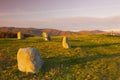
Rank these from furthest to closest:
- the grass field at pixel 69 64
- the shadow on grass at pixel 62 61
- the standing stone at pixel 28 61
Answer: the shadow on grass at pixel 62 61 < the standing stone at pixel 28 61 < the grass field at pixel 69 64

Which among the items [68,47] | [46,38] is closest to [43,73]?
[68,47]

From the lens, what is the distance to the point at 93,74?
36.3 meters

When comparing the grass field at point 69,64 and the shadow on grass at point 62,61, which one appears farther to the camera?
the shadow on grass at point 62,61

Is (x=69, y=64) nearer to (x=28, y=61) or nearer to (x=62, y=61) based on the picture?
(x=62, y=61)

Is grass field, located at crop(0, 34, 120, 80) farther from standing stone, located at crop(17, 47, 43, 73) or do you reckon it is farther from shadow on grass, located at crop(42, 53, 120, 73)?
standing stone, located at crop(17, 47, 43, 73)

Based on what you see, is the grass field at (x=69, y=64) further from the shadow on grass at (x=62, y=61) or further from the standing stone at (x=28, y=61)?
the standing stone at (x=28, y=61)

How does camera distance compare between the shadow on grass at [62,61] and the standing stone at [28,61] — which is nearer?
the standing stone at [28,61]

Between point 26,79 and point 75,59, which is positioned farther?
point 75,59

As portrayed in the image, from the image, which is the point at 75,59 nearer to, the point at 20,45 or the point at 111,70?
the point at 111,70

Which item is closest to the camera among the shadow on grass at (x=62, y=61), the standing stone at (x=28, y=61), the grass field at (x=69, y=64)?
the grass field at (x=69, y=64)

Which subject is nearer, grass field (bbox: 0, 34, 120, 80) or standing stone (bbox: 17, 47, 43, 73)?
grass field (bbox: 0, 34, 120, 80)

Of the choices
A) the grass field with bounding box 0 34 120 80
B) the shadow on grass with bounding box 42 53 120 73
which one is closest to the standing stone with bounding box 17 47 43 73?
the grass field with bounding box 0 34 120 80

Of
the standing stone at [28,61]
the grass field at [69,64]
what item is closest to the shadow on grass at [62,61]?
the grass field at [69,64]

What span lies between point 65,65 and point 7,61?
26.9 ft
